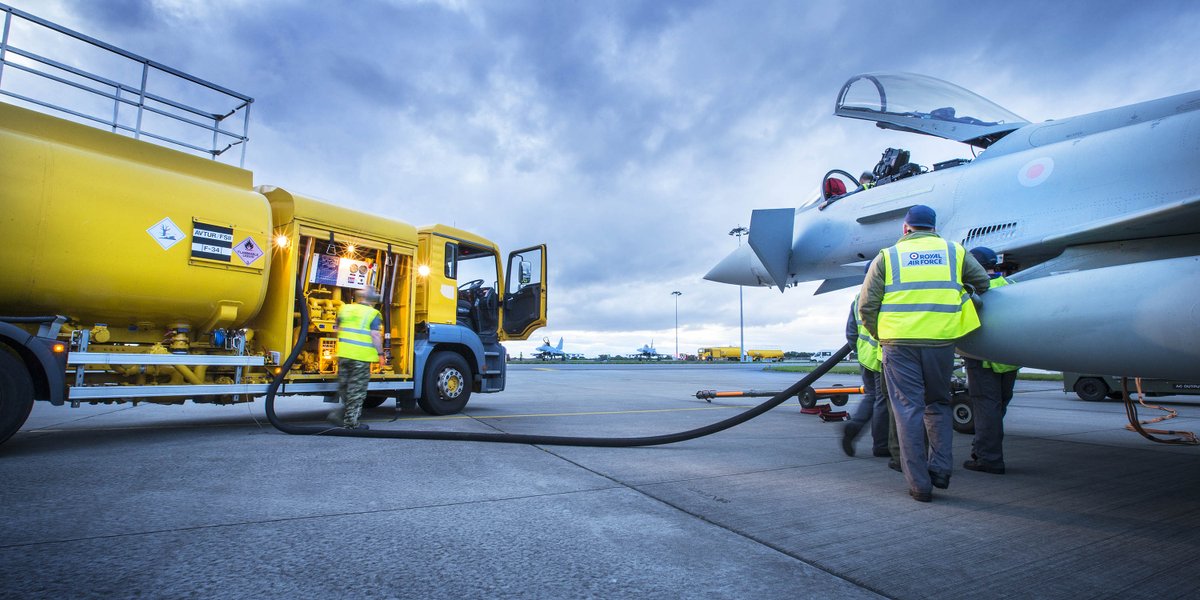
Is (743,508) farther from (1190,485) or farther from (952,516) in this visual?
(1190,485)

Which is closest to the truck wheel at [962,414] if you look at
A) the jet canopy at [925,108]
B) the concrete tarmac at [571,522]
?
the concrete tarmac at [571,522]

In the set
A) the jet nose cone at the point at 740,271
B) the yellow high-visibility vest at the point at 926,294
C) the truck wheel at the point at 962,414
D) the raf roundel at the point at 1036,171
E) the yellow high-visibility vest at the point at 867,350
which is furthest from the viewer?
the jet nose cone at the point at 740,271

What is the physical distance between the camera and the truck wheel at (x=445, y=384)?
22.1 feet

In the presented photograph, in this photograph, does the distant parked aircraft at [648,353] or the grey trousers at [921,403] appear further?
the distant parked aircraft at [648,353]

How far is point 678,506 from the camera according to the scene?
8.93 feet

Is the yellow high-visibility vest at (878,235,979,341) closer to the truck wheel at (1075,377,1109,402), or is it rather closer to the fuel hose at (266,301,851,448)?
the fuel hose at (266,301,851,448)

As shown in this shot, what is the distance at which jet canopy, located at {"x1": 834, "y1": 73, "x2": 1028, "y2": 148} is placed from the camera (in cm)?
598

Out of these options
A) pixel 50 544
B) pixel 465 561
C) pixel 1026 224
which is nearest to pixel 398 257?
pixel 50 544

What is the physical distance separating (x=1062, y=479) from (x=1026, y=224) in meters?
2.30

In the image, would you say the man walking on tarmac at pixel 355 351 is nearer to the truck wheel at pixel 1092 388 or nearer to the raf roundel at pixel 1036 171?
the raf roundel at pixel 1036 171

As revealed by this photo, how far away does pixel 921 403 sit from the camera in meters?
3.06

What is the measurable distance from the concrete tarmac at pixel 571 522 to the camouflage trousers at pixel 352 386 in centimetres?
68

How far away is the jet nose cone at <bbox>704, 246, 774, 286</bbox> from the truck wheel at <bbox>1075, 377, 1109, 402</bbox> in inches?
280

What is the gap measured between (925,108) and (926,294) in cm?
455
